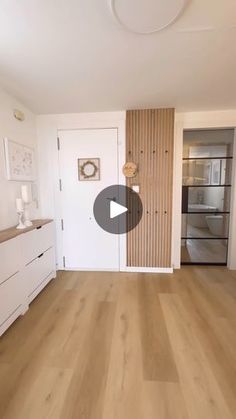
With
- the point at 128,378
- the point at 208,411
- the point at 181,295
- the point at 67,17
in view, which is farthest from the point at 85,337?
the point at 67,17

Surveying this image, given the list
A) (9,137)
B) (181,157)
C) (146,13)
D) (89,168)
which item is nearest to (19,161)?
(9,137)

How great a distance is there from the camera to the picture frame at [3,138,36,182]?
7.48 feet

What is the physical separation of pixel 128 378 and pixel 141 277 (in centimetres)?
158

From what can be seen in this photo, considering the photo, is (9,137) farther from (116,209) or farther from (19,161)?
(116,209)

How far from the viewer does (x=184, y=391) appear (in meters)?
1.30

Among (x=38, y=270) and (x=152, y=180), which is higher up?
(x=152, y=180)

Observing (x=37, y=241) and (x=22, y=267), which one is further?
(x=37, y=241)

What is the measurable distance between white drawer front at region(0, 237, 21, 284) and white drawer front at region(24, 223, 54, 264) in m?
0.17

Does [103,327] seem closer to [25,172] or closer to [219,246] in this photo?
[25,172]

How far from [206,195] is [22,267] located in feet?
8.90

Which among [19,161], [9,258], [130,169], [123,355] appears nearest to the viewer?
[123,355]

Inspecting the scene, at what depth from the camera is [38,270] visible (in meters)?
2.43
